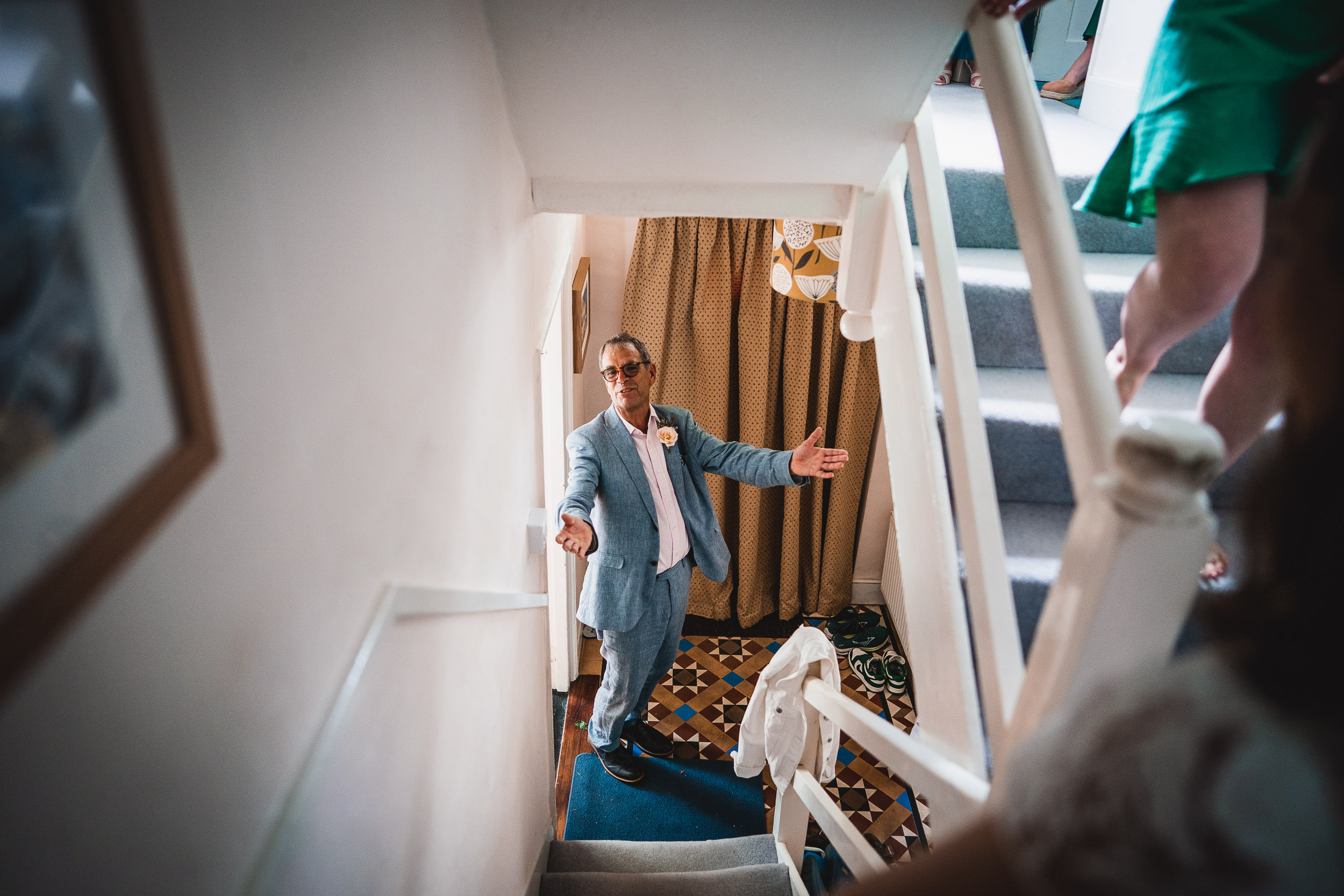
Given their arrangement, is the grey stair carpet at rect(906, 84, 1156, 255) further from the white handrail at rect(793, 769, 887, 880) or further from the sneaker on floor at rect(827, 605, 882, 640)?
the sneaker on floor at rect(827, 605, 882, 640)

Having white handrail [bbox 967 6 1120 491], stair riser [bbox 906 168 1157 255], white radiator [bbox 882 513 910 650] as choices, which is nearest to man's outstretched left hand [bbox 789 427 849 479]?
stair riser [bbox 906 168 1157 255]

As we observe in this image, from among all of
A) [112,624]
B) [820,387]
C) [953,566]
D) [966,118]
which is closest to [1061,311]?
[953,566]

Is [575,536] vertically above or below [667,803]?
above

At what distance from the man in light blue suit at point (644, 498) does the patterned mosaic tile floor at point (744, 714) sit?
775 millimetres

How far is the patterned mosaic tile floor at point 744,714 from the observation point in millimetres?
3385

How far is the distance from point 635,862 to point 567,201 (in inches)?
90.7

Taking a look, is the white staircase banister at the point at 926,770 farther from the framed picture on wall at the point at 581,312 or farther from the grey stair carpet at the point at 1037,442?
the framed picture on wall at the point at 581,312

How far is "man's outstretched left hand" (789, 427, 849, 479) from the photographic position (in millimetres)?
2537

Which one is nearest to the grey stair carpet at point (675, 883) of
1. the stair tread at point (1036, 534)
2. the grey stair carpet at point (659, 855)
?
the grey stair carpet at point (659, 855)

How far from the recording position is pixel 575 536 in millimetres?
2160

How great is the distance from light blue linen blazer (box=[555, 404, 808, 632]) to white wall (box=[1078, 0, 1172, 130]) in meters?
1.69

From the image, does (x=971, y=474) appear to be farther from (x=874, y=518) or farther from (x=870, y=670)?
(x=874, y=518)

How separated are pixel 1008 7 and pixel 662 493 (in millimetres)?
2014

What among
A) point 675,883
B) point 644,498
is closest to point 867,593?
point 644,498
